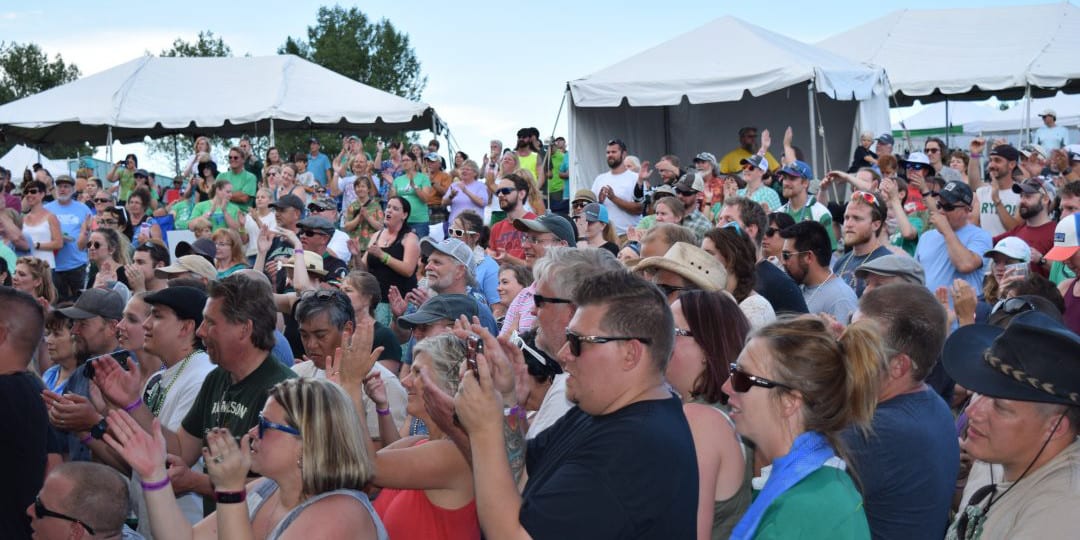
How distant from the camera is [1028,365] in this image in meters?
2.97

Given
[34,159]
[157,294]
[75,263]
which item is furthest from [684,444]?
[34,159]

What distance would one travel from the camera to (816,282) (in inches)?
266

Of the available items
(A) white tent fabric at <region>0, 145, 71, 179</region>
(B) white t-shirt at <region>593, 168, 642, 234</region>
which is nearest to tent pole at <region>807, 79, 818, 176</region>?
(B) white t-shirt at <region>593, 168, 642, 234</region>

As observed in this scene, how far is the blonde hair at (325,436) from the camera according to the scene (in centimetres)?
325

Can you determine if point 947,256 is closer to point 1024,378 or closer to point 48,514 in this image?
point 1024,378

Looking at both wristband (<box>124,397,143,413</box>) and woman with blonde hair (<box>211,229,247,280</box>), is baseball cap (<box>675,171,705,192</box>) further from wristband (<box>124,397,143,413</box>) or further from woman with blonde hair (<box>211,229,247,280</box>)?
wristband (<box>124,397,143,413</box>)

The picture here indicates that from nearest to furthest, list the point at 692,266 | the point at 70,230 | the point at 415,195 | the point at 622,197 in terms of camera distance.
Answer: the point at 692,266 < the point at 622,197 < the point at 70,230 < the point at 415,195

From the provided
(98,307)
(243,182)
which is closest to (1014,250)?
(98,307)

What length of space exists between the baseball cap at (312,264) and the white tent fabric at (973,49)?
12.8 meters

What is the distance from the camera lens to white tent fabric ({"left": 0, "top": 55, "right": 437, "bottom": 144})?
1872 centimetres

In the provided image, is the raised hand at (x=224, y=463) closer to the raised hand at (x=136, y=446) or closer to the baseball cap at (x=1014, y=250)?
the raised hand at (x=136, y=446)

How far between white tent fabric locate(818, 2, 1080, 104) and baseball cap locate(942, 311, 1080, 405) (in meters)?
15.0

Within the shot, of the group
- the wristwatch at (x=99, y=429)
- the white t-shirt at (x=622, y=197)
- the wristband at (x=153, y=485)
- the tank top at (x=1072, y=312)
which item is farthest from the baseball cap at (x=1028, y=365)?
the white t-shirt at (x=622, y=197)

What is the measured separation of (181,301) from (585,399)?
3236 mm
